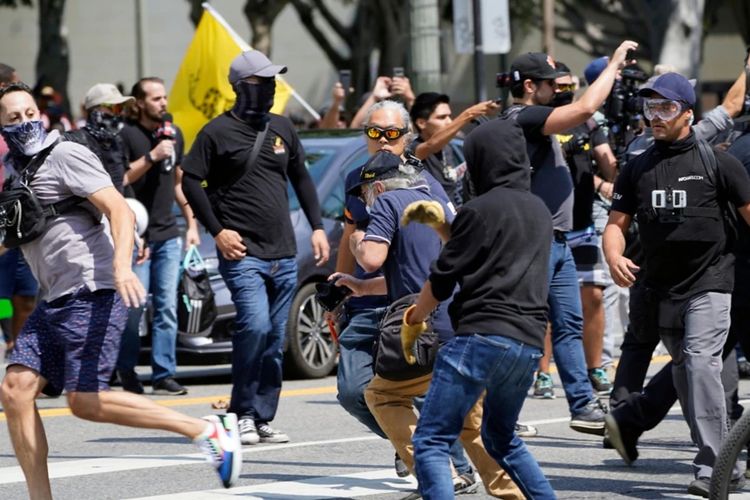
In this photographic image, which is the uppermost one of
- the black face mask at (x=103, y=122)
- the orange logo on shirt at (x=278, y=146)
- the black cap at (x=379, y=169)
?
the black cap at (x=379, y=169)

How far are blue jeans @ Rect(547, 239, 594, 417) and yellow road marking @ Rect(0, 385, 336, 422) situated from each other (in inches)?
102

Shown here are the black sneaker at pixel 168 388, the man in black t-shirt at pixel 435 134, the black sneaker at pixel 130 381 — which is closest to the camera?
the man in black t-shirt at pixel 435 134

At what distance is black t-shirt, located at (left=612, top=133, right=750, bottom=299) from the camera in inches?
280

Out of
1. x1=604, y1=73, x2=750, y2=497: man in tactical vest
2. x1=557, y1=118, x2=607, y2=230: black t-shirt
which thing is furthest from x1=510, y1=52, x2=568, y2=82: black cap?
x1=604, y1=73, x2=750, y2=497: man in tactical vest

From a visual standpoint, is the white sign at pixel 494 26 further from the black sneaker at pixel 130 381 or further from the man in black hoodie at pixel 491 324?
the man in black hoodie at pixel 491 324

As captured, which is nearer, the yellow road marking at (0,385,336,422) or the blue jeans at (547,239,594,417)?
the blue jeans at (547,239,594,417)

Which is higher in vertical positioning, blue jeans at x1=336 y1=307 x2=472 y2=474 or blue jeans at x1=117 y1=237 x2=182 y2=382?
blue jeans at x1=336 y1=307 x2=472 y2=474

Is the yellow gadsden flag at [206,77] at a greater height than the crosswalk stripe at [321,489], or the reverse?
the yellow gadsden flag at [206,77]

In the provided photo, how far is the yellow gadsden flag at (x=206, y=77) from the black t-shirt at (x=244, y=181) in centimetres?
640

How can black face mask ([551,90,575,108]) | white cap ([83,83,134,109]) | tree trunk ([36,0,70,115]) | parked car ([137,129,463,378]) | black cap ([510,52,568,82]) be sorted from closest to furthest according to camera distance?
1. black cap ([510,52,568,82])
2. black face mask ([551,90,575,108])
3. white cap ([83,83,134,109])
4. parked car ([137,129,463,378])
5. tree trunk ([36,0,70,115])

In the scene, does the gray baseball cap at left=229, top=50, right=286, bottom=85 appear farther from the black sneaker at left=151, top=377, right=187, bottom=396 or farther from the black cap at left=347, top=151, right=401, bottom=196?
the black sneaker at left=151, top=377, right=187, bottom=396

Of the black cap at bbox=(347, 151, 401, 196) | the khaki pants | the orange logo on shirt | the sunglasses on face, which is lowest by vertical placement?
the khaki pants

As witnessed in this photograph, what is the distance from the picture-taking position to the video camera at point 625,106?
1034 centimetres

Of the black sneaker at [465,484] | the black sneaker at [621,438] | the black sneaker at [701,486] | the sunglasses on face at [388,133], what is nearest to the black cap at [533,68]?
the sunglasses on face at [388,133]
